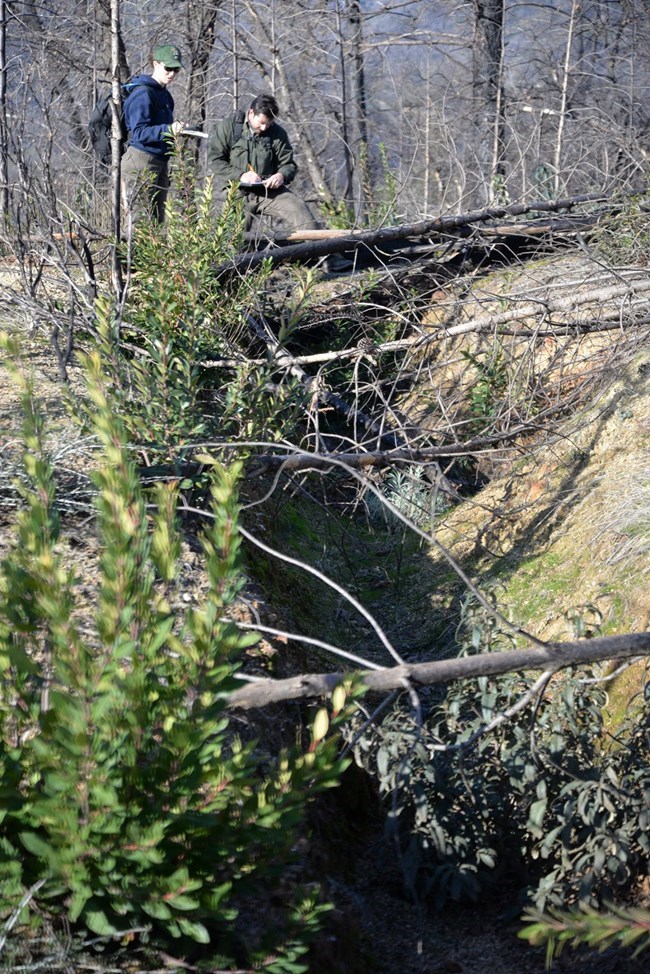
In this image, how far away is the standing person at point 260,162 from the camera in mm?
8281

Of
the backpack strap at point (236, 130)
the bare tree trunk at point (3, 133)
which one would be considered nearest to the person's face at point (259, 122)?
the backpack strap at point (236, 130)

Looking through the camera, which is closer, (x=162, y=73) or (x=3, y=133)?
(x=3, y=133)

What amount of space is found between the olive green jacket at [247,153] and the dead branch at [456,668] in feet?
20.2

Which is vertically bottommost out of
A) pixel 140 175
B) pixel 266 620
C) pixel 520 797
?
pixel 520 797

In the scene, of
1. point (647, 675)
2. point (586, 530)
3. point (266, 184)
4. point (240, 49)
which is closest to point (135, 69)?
point (240, 49)

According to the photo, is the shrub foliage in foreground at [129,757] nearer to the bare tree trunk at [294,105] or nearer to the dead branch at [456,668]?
the dead branch at [456,668]

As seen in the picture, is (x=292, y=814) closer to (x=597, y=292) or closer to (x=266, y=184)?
(x=597, y=292)

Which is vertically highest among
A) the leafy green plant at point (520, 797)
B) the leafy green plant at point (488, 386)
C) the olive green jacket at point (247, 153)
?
the olive green jacket at point (247, 153)

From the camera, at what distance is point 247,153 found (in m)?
8.34

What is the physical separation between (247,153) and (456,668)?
20.9ft

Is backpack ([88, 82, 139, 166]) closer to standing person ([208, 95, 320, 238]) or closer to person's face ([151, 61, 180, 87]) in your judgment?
person's face ([151, 61, 180, 87])

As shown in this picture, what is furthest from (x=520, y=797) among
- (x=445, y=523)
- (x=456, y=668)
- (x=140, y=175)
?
(x=140, y=175)

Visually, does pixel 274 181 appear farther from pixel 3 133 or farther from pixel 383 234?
pixel 3 133

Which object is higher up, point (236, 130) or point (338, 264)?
point (236, 130)
